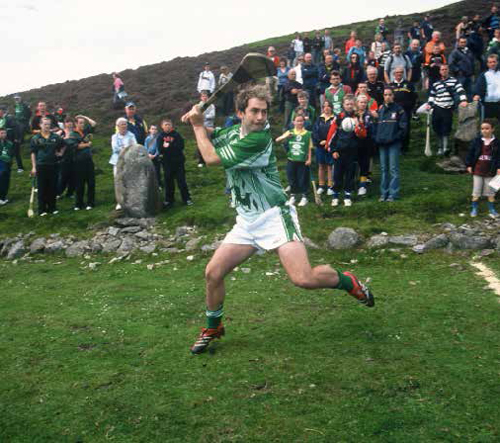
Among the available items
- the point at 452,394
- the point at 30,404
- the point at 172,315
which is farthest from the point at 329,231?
the point at 30,404

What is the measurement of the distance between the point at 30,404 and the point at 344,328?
355 centimetres

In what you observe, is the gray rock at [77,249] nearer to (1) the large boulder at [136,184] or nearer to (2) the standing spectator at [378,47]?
(1) the large boulder at [136,184]

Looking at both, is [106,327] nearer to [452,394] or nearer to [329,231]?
[452,394]

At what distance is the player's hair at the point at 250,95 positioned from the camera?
208 inches

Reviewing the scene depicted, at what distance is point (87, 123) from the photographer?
50.0 ft

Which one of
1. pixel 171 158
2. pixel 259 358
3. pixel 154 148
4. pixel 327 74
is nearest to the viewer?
pixel 259 358

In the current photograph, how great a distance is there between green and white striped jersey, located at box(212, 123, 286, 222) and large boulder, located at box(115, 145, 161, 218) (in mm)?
8461

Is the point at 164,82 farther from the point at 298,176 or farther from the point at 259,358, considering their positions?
the point at 259,358

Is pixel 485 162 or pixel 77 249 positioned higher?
pixel 485 162

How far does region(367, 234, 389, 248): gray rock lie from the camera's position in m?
10.1

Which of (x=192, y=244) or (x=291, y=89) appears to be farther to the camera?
(x=291, y=89)

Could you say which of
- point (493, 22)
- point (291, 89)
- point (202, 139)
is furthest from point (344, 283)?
point (493, 22)

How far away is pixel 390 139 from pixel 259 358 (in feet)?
25.4

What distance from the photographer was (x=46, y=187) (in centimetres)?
1466
